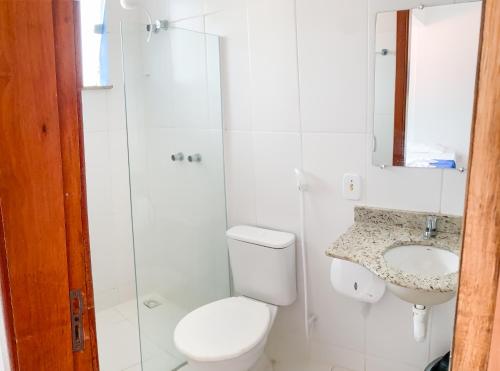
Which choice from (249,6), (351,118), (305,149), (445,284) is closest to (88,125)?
(249,6)

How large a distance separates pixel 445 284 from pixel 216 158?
1393 millimetres

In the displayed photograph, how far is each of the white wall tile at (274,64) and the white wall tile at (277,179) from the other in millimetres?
70

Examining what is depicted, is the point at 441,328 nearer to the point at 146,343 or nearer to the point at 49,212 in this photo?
the point at 146,343

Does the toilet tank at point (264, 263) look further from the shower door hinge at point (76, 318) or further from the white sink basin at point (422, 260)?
the shower door hinge at point (76, 318)

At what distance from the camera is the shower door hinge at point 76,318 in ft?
2.30

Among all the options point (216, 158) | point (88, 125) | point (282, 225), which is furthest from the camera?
point (88, 125)

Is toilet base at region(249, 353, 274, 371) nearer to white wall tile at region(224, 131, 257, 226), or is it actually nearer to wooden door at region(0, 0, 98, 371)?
white wall tile at region(224, 131, 257, 226)

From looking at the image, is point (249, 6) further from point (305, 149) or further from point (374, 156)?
point (374, 156)

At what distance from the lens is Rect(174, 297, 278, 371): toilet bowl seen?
5.76 feet

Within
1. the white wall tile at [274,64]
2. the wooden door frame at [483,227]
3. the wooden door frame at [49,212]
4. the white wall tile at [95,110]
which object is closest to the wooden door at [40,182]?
the wooden door frame at [49,212]

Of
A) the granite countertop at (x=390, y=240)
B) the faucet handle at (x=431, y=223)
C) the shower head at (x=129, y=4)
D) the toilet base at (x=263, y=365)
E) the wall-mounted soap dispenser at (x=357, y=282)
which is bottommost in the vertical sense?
the toilet base at (x=263, y=365)

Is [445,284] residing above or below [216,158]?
below

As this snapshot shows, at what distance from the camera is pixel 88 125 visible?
105 inches

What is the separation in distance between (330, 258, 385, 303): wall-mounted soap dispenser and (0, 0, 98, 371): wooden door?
140 centimetres
